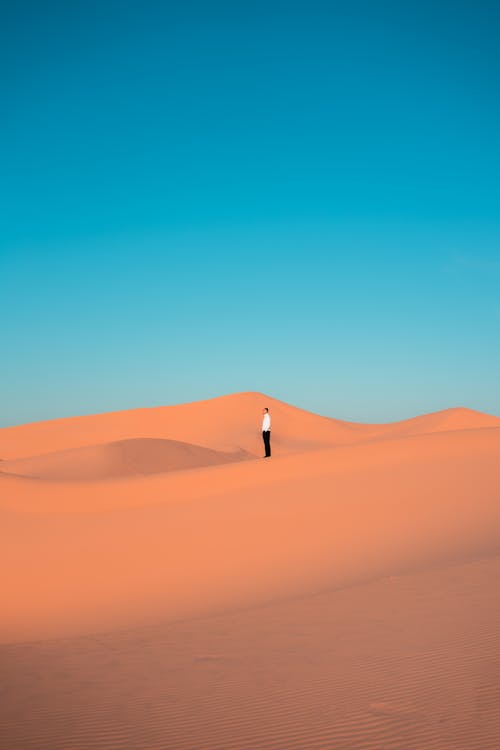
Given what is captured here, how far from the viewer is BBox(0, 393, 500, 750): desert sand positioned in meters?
5.02

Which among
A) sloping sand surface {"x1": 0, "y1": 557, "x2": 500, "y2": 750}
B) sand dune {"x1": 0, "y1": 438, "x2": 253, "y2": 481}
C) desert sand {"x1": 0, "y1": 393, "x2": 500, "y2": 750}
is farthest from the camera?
sand dune {"x1": 0, "y1": 438, "x2": 253, "y2": 481}

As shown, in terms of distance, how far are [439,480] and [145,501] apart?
7114 millimetres

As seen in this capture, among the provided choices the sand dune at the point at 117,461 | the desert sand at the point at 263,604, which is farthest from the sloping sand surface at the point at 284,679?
the sand dune at the point at 117,461

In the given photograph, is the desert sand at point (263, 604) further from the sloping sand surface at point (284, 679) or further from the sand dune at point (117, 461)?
the sand dune at point (117, 461)

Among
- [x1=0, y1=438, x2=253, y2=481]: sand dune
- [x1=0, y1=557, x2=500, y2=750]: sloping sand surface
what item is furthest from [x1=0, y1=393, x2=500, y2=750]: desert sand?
[x1=0, y1=438, x2=253, y2=481]: sand dune

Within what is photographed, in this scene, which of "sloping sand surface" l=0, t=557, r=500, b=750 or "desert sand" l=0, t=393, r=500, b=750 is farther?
"desert sand" l=0, t=393, r=500, b=750

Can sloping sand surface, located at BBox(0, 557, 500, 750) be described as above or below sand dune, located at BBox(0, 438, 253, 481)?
below

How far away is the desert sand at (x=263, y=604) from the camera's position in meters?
5.02

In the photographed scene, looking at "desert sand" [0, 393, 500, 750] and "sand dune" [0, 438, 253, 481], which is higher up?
"sand dune" [0, 438, 253, 481]

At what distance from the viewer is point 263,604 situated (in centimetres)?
882

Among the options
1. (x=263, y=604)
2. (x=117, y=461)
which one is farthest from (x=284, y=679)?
(x=117, y=461)

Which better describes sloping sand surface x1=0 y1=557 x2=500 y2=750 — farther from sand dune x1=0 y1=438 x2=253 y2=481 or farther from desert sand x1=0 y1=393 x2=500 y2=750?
sand dune x1=0 y1=438 x2=253 y2=481

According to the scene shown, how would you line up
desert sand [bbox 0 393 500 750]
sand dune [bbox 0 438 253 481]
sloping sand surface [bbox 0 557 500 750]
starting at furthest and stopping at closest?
1. sand dune [bbox 0 438 253 481]
2. desert sand [bbox 0 393 500 750]
3. sloping sand surface [bbox 0 557 500 750]

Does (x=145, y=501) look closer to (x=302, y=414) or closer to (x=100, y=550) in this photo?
(x=100, y=550)
